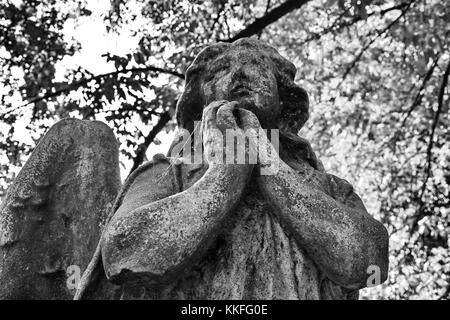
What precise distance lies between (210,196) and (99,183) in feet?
4.18

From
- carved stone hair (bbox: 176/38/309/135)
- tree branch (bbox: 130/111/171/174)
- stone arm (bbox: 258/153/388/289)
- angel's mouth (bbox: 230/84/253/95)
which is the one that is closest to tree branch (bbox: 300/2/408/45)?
tree branch (bbox: 130/111/171/174)

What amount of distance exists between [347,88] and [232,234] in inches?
361

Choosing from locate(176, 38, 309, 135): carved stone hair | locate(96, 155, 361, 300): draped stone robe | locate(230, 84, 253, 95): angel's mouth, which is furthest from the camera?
locate(176, 38, 309, 135): carved stone hair

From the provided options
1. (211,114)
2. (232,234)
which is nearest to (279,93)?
(211,114)

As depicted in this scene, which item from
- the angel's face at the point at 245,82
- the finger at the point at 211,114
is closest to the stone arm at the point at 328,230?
the finger at the point at 211,114

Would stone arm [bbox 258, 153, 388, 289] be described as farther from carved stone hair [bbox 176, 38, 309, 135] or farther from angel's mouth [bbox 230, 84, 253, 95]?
carved stone hair [bbox 176, 38, 309, 135]

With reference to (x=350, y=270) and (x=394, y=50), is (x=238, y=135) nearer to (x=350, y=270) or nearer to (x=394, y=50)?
(x=350, y=270)

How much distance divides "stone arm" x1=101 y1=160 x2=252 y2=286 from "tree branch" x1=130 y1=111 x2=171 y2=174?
5995 mm

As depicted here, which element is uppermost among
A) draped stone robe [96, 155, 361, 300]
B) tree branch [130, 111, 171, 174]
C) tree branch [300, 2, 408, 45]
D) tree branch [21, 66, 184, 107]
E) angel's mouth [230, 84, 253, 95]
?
tree branch [300, 2, 408, 45]

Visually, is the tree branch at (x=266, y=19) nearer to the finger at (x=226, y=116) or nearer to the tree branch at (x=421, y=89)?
the tree branch at (x=421, y=89)

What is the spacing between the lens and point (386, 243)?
354cm

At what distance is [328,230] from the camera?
3326 mm

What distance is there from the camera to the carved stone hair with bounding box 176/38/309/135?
4.27 metres

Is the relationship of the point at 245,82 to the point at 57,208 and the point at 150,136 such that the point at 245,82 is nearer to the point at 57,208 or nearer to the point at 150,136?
the point at 57,208
